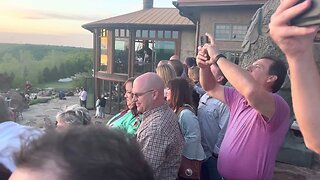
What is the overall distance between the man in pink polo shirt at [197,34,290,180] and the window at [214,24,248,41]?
13.7 metres

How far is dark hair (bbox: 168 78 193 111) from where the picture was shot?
10.9ft

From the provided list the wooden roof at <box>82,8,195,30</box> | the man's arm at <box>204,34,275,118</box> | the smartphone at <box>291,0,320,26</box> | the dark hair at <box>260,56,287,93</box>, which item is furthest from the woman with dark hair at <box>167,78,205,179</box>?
the wooden roof at <box>82,8,195,30</box>

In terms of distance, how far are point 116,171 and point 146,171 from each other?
0.12m

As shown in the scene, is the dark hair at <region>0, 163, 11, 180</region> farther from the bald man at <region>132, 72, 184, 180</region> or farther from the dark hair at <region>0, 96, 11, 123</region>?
the bald man at <region>132, 72, 184, 180</region>

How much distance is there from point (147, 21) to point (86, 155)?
2150 centimetres

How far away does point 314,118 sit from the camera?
1216 millimetres

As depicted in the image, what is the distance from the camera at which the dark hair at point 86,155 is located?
0.77 meters

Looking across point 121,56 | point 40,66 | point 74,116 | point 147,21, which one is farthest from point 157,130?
point 40,66

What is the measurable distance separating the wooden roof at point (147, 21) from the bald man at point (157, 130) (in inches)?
708

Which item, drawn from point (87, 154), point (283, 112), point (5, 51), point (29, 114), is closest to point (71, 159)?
point (87, 154)

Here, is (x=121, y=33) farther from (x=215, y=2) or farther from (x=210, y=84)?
(x=210, y=84)

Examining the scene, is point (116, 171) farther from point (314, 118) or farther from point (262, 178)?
point (262, 178)

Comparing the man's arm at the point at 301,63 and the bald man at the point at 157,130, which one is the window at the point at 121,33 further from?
the man's arm at the point at 301,63

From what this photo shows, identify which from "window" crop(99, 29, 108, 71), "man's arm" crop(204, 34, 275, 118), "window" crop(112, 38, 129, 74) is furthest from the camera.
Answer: "window" crop(99, 29, 108, 71)
